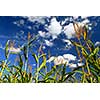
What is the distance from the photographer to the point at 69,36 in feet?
15.2

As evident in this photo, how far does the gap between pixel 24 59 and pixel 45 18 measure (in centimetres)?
40

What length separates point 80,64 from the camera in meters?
4.60

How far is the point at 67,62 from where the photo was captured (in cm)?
462
